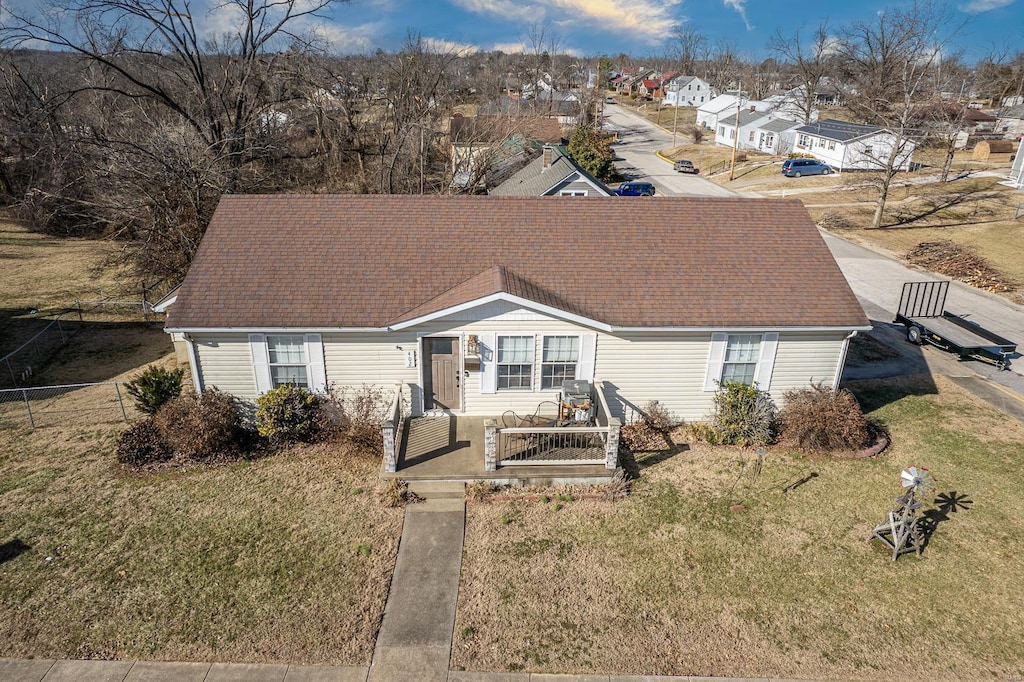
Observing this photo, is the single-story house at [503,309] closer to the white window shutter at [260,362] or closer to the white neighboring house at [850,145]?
the white window shutter at [260,362]

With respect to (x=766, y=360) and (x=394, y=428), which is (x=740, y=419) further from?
(x=394, y=428)

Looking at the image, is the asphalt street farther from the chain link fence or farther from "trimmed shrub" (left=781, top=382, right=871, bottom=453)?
the chain link fence

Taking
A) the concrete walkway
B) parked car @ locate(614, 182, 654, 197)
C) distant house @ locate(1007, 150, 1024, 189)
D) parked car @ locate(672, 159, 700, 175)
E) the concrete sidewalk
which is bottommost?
the concrete sidewalk

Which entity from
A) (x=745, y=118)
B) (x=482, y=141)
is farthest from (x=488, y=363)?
(x=745, y=118)

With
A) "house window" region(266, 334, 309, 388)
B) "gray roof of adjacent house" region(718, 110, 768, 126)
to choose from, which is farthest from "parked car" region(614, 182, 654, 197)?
"house window" region(266, 334, 309, 388)

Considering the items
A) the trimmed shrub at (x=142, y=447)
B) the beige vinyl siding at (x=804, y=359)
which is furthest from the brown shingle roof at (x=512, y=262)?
the trimmed shrub at (x=142, y=447)

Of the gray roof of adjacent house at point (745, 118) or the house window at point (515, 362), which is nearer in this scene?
the house window at point (515, 362)
